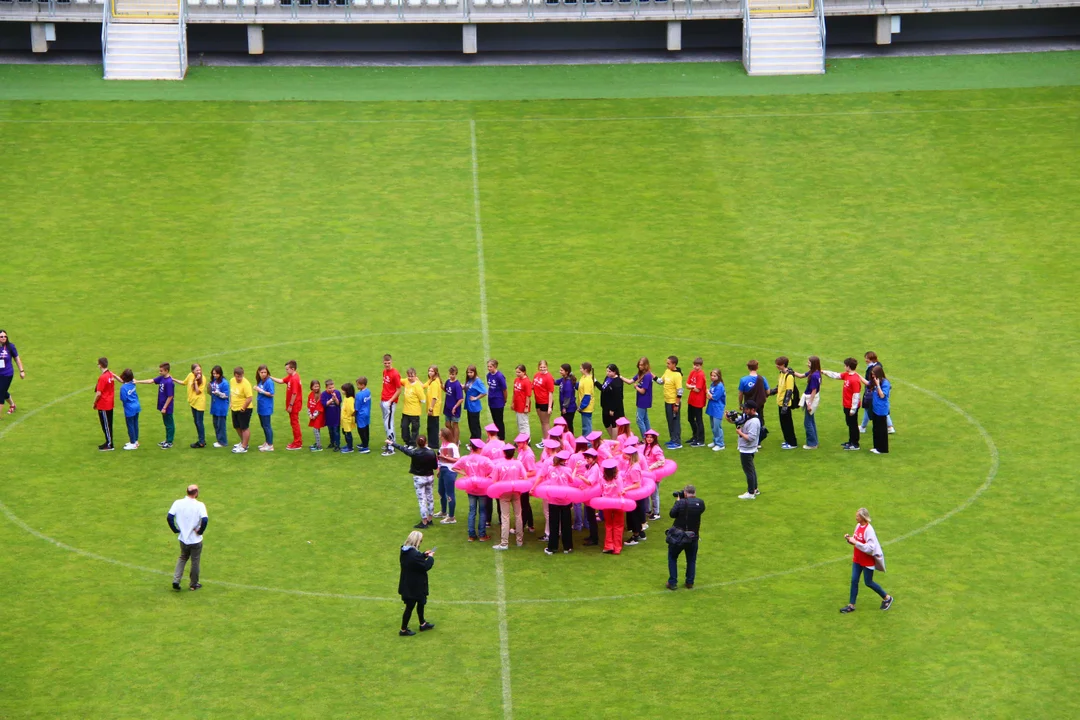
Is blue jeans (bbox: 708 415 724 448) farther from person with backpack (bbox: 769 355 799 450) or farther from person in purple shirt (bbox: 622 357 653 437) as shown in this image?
person in purple shirt (bbox: 622 357 653 437)

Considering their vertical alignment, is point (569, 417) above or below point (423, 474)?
above

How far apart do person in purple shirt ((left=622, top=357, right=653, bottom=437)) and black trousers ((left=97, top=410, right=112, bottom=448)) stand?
1013 cm

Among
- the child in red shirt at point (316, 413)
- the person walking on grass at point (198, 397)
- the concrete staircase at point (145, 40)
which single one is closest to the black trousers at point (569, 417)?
the child in red shirt at point (316, 413)

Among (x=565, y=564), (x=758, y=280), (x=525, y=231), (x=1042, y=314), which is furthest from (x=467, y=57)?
(x=565, y=564)

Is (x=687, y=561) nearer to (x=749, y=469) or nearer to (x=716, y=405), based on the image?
(x=749, y=469)

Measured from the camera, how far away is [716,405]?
29141mm

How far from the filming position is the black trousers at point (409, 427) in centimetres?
2966

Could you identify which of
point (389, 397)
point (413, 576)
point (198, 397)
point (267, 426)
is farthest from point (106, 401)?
point (413, 576)

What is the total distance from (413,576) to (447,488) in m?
4.64

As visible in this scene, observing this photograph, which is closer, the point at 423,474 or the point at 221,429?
the point at 423,474

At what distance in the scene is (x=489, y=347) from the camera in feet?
113

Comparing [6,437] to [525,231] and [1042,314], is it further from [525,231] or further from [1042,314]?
[1042,314]

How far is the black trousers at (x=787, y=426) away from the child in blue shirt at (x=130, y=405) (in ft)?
41.1

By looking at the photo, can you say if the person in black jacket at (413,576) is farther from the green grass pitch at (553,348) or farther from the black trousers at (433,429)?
the black trousers at (433,429)
